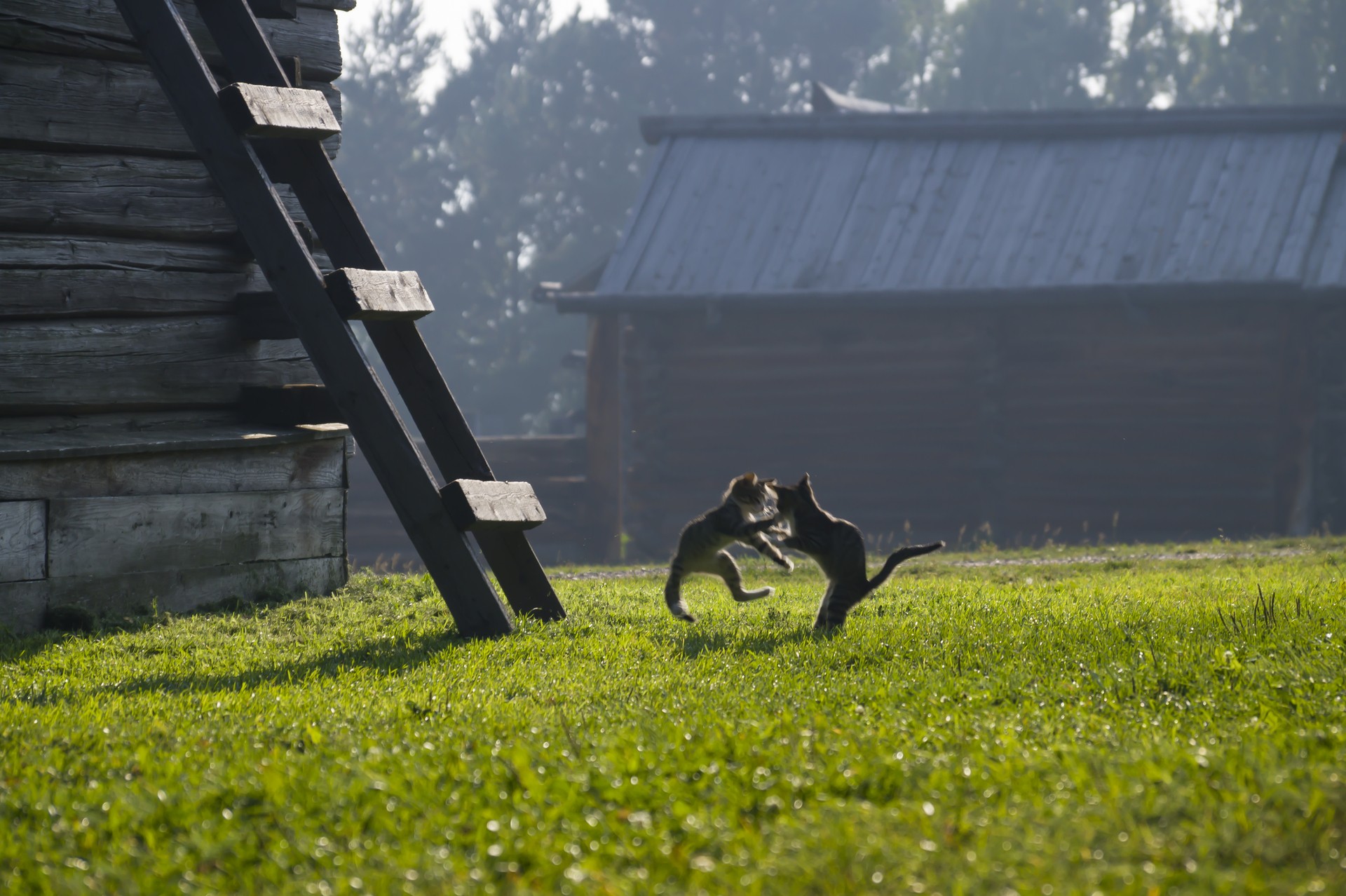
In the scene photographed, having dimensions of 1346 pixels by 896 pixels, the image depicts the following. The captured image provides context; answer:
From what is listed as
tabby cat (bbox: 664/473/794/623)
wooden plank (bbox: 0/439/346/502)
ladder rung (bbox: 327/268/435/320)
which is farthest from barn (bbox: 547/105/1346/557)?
ladder rung (bbox: 327/268/435/320)

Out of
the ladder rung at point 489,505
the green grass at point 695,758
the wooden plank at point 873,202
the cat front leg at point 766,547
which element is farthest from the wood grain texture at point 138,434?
the wooden plank at point 873,202

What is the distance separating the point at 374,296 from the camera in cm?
581

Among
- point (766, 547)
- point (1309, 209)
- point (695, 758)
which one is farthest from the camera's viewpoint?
point (1309, 209)

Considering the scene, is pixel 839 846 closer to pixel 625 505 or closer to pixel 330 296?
pixel 330 296

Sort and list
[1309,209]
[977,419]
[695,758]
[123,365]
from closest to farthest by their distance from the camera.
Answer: [695,758] < [123,365] < [1309,209] < [977,419]

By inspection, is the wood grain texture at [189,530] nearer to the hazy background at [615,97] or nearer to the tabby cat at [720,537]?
the tabby cat at [720,537]

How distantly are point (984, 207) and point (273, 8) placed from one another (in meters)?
13.2

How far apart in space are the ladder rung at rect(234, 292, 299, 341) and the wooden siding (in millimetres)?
11130

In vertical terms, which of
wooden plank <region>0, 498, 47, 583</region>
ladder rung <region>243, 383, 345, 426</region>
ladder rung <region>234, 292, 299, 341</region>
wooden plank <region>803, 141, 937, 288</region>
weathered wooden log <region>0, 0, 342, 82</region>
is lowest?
wooden plank <region>0, 498, 47, 583</region>

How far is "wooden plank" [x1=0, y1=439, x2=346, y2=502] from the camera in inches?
241

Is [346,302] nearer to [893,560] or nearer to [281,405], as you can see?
[281,405]

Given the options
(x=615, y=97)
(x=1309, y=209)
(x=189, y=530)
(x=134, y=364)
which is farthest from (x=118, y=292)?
(x=615, y=97)

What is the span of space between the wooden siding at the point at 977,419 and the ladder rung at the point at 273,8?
1083cm

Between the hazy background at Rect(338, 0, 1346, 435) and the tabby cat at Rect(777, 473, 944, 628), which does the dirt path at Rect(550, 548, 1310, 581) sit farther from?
the hazy background at Rect(338, 0, 1346, 435)
